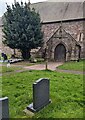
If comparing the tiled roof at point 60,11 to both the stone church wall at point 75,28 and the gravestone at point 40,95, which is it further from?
the gravestone at point 40,95

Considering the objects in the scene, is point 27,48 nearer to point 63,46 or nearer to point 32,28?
point 32,28

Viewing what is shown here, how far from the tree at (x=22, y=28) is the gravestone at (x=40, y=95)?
50.7ft

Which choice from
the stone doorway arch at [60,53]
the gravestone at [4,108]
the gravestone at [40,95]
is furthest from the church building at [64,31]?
the gravestone at [4,108]

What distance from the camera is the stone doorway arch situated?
24.9 meters

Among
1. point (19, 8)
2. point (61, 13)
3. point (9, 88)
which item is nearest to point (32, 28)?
point (19, 8)

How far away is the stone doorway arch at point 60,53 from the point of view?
24.9 m

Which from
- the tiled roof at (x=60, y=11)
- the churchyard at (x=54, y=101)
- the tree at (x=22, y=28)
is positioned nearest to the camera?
the churchyard at (x=54, y=101)

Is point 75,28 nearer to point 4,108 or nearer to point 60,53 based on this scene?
point 60,53

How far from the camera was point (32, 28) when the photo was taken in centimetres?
2244

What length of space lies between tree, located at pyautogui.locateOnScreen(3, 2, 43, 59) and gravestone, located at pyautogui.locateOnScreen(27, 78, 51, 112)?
50.7 ft

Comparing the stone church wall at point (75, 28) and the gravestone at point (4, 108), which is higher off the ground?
the stone church wall at point (75, 28)

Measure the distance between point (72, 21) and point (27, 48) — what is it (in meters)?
6.98

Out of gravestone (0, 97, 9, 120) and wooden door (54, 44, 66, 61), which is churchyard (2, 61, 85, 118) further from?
wooden door (54, 44, 66, 61)

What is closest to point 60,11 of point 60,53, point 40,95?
point 60,53
